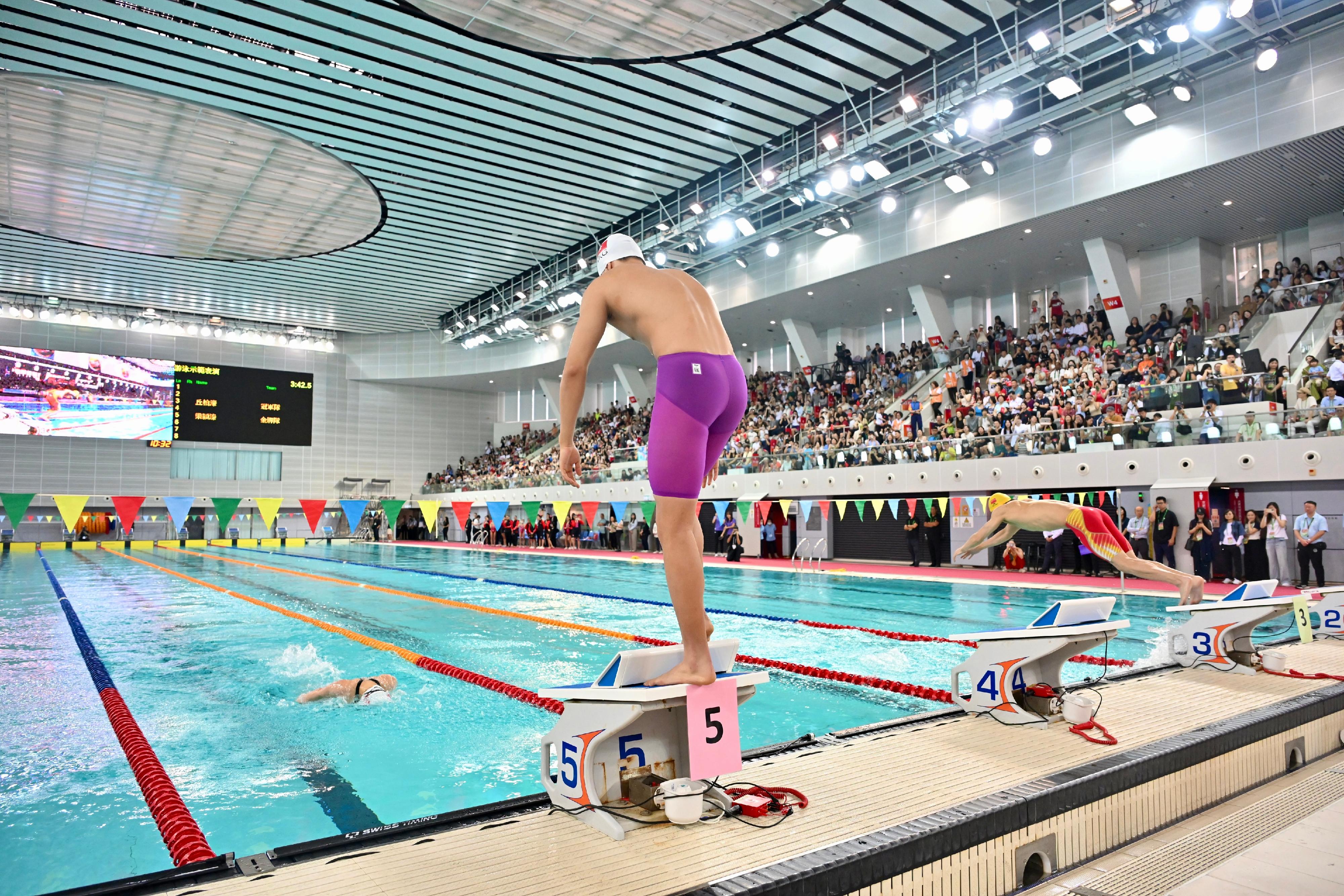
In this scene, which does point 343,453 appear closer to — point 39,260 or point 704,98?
point 39,260

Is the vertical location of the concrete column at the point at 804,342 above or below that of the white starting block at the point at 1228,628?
above

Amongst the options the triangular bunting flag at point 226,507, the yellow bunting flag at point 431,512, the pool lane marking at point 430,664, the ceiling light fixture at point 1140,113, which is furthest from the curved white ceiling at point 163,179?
the ceiling light fixture at point 1140,113

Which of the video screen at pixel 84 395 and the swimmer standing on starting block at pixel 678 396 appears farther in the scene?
the video screen at pixel 84 395

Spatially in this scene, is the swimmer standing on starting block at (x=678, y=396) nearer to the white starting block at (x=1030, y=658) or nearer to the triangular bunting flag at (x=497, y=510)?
the white starting block at (x=1030, y=658)

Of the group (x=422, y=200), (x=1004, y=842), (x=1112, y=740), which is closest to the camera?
(x=1004, y=842)

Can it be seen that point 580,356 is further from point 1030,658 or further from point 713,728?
point 1030,658

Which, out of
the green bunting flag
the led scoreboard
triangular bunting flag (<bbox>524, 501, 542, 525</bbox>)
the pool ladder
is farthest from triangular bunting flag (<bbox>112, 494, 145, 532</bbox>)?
the pool ladder

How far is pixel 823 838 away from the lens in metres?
1.83

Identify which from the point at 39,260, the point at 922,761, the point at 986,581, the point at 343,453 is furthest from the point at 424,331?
the point at 922,761

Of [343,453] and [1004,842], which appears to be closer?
[1004,842]

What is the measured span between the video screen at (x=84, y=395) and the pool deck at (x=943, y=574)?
50.6ft

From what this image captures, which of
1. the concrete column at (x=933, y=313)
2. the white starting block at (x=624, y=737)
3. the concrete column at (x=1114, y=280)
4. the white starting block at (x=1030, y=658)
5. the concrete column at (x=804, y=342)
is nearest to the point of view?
the white starting block at (x=624, y=737)

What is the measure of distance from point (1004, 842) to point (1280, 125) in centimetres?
1482

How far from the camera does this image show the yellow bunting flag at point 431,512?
1197 inches
